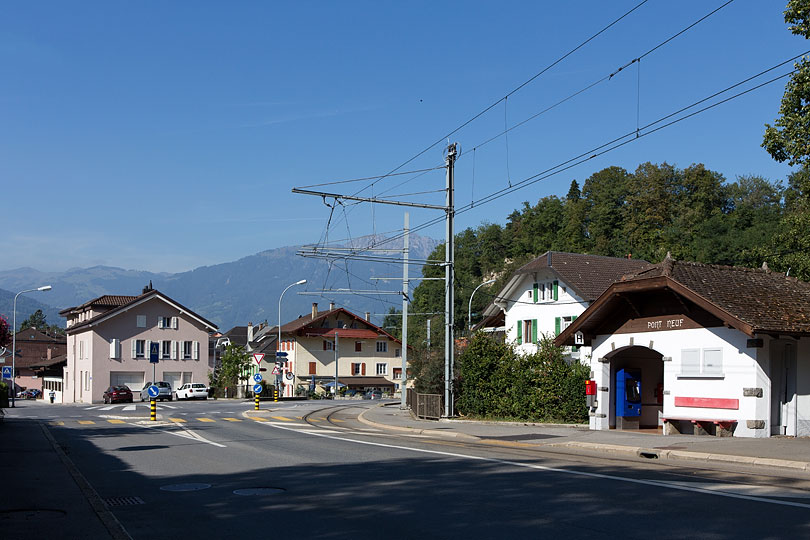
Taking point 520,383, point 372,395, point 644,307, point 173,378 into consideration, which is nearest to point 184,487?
point 644,307

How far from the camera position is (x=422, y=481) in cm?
1295

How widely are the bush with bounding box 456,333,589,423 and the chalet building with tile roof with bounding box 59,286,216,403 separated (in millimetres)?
45282

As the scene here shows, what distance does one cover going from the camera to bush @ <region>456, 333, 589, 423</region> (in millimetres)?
28609

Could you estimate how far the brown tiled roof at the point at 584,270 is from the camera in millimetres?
49156

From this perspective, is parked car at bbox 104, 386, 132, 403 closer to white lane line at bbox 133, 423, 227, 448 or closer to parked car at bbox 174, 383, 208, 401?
parked car at bbox 174, 383, 208, 401

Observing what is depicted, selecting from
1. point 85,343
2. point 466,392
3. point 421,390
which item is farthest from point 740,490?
point 85,343

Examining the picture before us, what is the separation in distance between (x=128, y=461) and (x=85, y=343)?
6017 centimetres

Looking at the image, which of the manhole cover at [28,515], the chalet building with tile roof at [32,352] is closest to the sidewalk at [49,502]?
the manhole cover at [28,515]

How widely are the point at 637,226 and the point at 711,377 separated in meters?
78.7

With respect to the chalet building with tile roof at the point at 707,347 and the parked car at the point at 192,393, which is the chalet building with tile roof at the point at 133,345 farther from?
the chalet building with tile roof at the point at 707,347

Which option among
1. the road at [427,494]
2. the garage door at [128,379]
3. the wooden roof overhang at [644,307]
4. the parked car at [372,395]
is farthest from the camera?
the parked car at [372,395]

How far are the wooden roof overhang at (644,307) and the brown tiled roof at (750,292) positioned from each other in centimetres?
14

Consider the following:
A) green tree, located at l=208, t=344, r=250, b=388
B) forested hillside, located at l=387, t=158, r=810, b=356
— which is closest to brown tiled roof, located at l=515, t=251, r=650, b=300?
forested hillside, located at l=387, t=158, r=810, b=356

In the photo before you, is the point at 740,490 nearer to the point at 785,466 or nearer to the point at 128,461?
the point at 785,466
